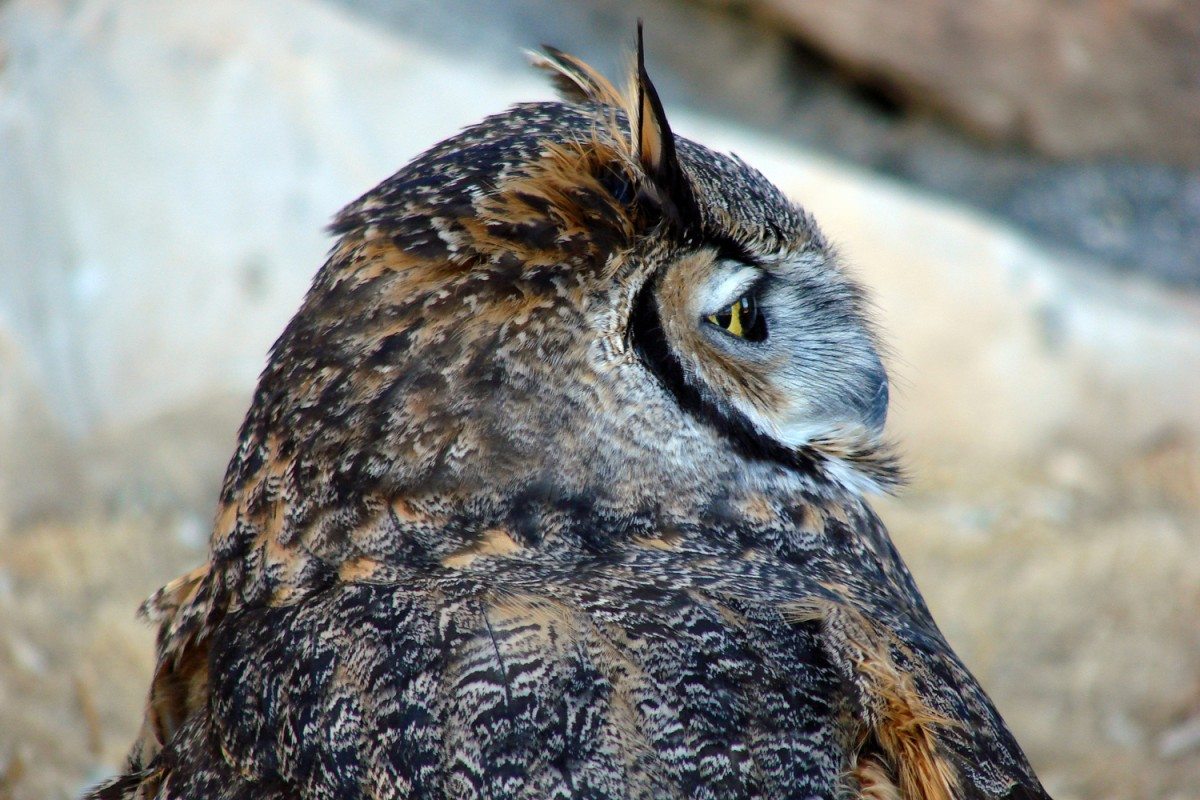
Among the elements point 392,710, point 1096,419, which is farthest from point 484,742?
point 1096,419

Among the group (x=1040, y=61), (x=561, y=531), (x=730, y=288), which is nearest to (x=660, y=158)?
(x=730, y=288)

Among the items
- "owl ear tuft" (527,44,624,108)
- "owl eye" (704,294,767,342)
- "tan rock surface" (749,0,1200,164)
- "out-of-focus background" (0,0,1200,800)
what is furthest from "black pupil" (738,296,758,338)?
"tan rock surface" (749,0,1200,164)

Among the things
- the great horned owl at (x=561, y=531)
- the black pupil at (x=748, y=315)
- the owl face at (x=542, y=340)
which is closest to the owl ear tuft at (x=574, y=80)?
the great horned owl at (x=561, y=531)

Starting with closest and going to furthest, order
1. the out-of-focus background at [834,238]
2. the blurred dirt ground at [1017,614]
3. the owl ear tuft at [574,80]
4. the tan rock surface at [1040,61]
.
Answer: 1. the owl ear tuft at [574,80]
2. the blurred dirt ground at [1017,614]
3. the out-of-focus background at [834,238]
4. the tan rock surface at [1040,61]

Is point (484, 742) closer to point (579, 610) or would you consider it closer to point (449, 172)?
point (579, 610)

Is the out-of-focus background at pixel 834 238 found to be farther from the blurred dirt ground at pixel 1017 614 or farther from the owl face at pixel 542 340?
the owl face at pixel 542 340

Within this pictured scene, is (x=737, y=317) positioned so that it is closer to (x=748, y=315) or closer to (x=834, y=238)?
(x=748, y=315)

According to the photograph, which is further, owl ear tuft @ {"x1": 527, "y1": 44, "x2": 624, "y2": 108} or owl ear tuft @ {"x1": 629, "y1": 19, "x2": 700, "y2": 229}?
owl ear tuft @ {"x1": 527, "y1": 44, "x2": 624, "y2": 108}

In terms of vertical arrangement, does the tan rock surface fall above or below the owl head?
above

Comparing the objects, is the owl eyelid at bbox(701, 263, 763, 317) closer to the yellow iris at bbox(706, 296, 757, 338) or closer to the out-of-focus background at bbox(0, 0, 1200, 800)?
the yellow iris at bbox(706, 296, 757, 338)
